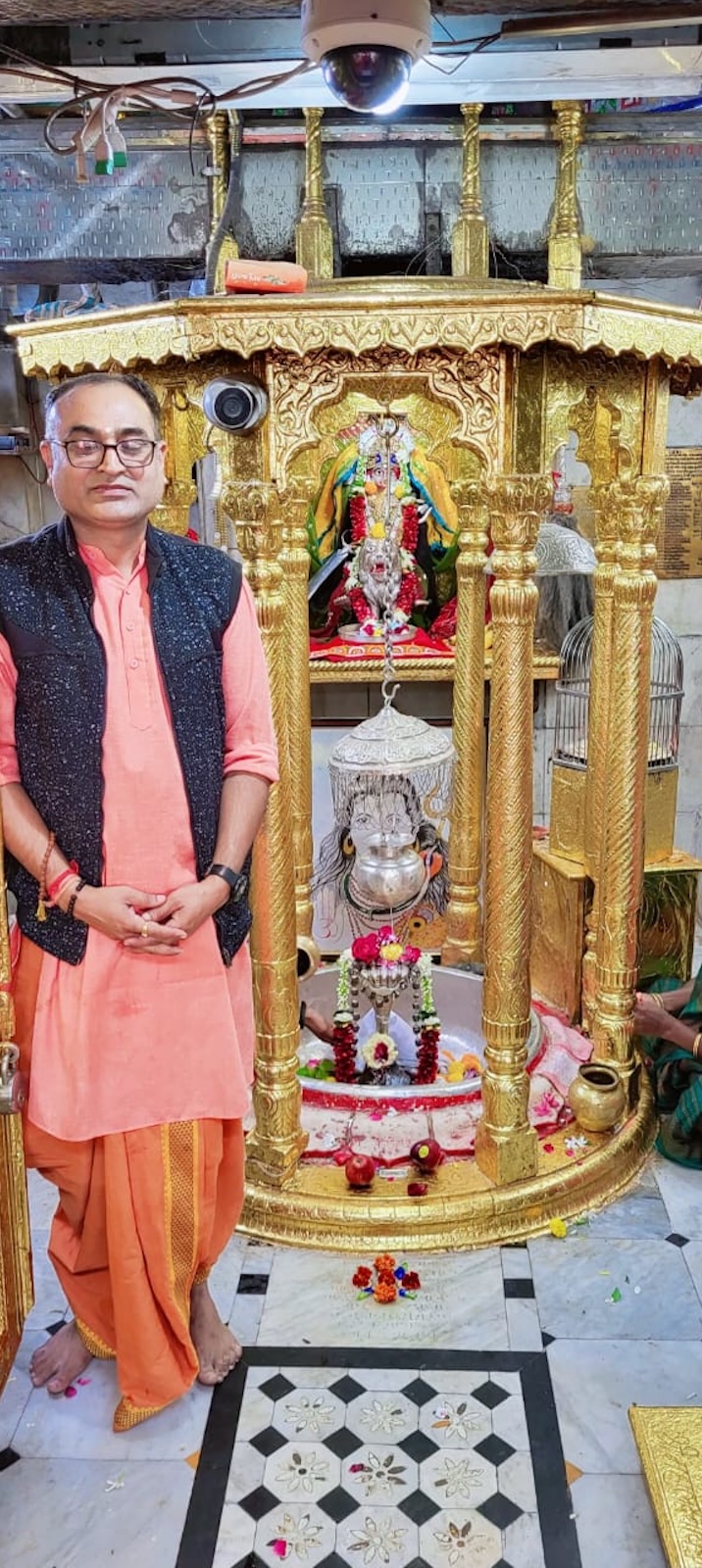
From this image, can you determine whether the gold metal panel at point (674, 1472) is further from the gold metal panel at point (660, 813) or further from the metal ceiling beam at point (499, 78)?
the metal ceiling beam at point (499, 78)

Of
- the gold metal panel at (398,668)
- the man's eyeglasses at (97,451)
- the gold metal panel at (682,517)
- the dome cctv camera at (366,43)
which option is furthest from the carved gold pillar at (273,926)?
the gold metal panel at (682,517)

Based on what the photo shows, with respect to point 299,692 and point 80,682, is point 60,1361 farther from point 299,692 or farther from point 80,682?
point 299,692

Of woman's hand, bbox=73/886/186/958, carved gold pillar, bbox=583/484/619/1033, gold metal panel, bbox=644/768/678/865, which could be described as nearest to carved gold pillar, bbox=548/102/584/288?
carved gold pillar, bbox=583/484/619/1033

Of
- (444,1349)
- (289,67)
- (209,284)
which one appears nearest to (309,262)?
(209,284)

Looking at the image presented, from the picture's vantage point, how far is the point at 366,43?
2.54m

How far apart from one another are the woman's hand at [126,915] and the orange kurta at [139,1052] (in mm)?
42

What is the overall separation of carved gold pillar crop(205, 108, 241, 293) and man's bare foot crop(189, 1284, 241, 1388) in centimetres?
288

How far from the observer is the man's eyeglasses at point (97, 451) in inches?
81.0

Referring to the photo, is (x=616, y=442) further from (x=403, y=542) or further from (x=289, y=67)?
(x=403, y=542)

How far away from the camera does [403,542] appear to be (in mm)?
5562

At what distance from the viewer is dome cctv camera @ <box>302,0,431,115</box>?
246cm

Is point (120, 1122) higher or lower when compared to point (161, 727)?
lower

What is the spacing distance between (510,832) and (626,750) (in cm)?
52

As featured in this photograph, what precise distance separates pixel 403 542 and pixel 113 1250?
12.8ft
